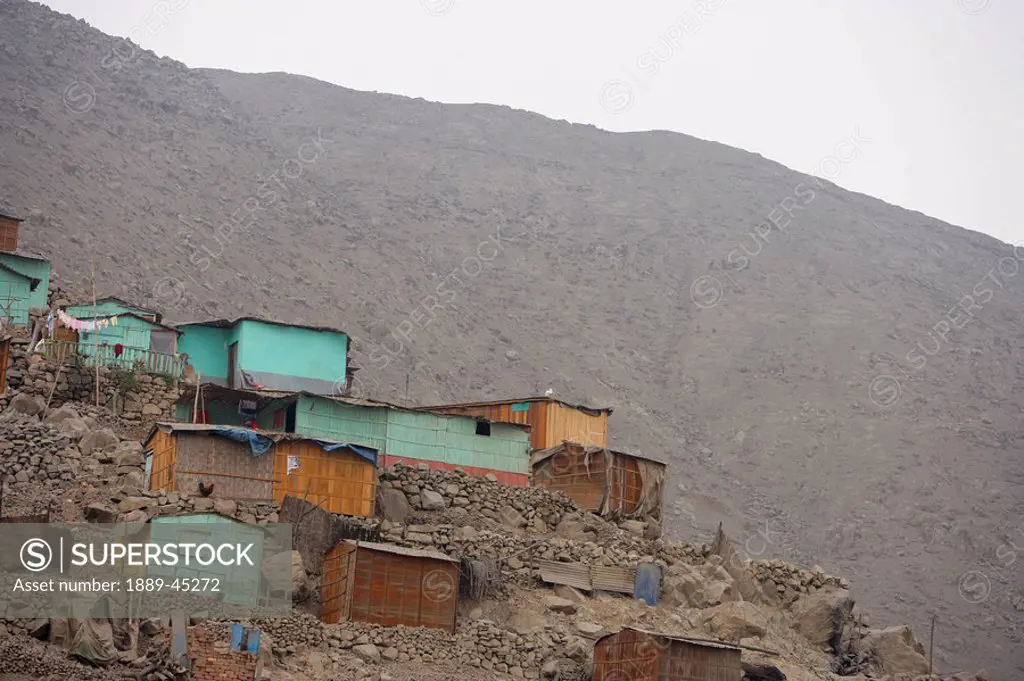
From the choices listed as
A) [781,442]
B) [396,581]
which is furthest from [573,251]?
[396,581]

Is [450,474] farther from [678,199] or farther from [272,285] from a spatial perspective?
[678,199]

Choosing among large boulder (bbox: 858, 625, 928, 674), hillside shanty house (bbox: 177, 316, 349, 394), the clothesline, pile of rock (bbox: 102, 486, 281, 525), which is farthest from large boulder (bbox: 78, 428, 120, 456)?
large boulder (bbox: 858, 625, 928, 674)

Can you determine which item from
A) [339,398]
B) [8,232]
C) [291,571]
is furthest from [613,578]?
[8,232]

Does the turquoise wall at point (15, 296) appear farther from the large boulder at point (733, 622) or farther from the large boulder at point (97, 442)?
the large boulder at point (733, 622)

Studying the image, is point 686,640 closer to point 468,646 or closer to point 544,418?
point 468,646

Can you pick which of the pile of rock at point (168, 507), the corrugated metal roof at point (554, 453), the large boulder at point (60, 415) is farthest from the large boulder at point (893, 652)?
the large boulder at point (60, 415)

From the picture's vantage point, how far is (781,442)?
64.2 meters

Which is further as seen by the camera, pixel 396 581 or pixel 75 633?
pixel 396 581

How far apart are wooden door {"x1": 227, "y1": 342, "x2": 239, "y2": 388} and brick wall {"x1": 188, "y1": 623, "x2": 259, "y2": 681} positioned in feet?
51.0

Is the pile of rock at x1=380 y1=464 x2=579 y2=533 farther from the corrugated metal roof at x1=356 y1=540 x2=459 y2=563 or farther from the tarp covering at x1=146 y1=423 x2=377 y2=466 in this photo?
the corrugated metal roof at x1=356 y1=540 x2=459 y2=563

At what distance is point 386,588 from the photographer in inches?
944

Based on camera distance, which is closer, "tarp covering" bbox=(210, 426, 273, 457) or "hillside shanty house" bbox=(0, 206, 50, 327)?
"tarp covering" bbox=(210, 426, 273, 457)

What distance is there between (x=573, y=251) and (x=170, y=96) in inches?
1094

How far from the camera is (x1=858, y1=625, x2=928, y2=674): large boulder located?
29.7 metres
